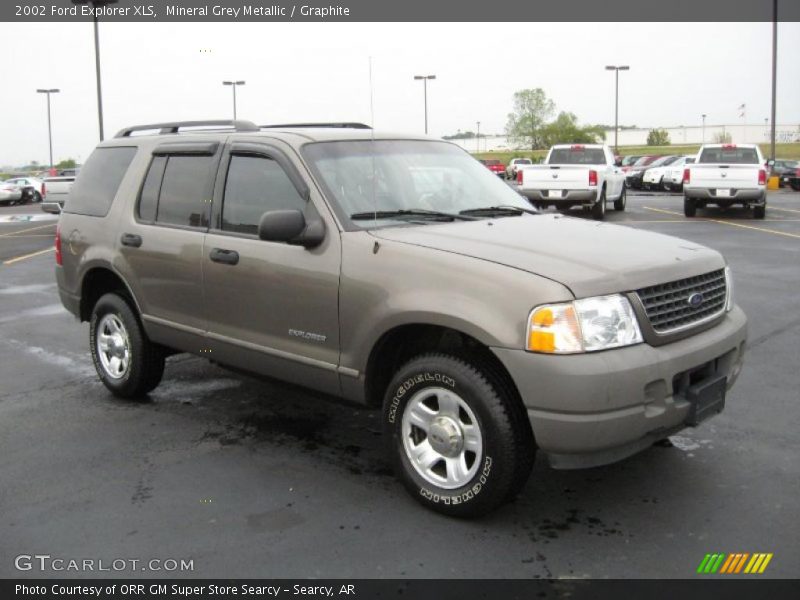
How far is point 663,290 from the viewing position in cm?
380

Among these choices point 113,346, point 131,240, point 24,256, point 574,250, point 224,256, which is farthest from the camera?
point 24,256

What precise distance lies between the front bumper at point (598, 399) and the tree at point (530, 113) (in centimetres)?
10123

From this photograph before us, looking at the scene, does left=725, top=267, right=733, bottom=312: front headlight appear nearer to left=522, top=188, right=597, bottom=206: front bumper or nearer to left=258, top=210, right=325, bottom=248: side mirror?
left=258, top=210, right=325, bottom=248: side mirror

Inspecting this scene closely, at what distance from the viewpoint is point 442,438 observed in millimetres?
3828

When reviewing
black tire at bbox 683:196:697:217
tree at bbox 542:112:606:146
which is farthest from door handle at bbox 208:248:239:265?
tree at bbox 542:112:606:146

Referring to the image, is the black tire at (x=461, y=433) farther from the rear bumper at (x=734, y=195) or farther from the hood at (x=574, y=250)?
the rear bumper at (x=734, y=195)

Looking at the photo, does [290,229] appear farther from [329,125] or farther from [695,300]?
[695,300]

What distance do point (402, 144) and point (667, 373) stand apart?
7.36ft

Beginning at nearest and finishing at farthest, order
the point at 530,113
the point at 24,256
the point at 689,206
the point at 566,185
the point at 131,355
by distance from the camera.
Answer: the point at 131,355 < the point at 24,256 < the point at 566,185 < the point at 689,206 < the point at 530,113

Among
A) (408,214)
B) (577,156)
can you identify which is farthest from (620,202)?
(408,214)

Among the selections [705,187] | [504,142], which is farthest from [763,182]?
[504,142]

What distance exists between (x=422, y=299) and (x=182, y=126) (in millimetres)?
2776

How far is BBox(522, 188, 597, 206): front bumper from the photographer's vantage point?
1851 cm

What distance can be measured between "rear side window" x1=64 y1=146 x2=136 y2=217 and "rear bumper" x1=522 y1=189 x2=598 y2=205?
13.5 meters
